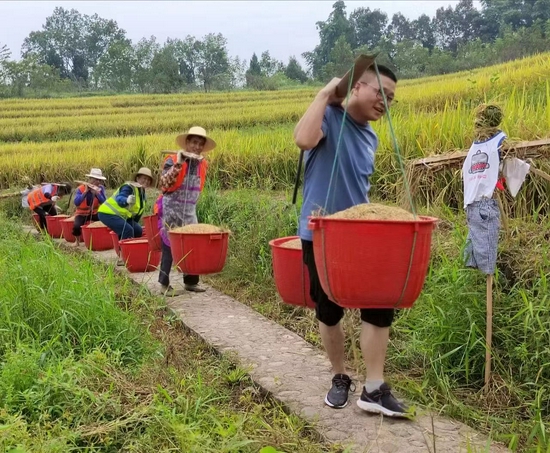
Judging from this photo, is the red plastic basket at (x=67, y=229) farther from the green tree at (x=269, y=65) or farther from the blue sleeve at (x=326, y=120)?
the green tree at (x=269, y=65)

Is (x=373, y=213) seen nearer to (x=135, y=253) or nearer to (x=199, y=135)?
(x=199, y=135)

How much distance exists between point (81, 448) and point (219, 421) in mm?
527

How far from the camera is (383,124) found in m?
6.22

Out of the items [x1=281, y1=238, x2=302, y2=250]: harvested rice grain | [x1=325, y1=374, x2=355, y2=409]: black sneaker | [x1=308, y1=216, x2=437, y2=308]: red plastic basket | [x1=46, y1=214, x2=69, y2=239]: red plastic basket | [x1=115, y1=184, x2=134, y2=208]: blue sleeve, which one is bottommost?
[x1=46, y1=214, x2=69, y2=239]: red plastic basket

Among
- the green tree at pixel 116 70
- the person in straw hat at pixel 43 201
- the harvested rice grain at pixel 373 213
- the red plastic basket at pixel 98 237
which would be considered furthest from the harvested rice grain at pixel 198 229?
the green tree at pixel 116 70

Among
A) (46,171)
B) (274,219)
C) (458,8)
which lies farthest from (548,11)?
(274,219)

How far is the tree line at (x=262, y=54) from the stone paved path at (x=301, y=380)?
2814 centimetres

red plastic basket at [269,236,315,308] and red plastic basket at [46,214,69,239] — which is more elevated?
red plastic basket at [269,236,315,308]

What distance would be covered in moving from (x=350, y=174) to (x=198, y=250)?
2.03m

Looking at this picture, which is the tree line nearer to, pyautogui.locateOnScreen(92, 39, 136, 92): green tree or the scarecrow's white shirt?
pyautogui.locateOnScreen(92, 39, 136, 92): green tree

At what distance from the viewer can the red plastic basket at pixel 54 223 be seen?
853 centimetres

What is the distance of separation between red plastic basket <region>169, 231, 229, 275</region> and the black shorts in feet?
5.89

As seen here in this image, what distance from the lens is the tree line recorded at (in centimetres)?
4288

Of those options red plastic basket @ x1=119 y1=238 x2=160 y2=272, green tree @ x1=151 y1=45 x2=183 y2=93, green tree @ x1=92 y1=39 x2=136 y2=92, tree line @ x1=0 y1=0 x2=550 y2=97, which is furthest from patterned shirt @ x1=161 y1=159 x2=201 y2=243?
green tree @ x1=92 y1=39 x2=136 y2=92
